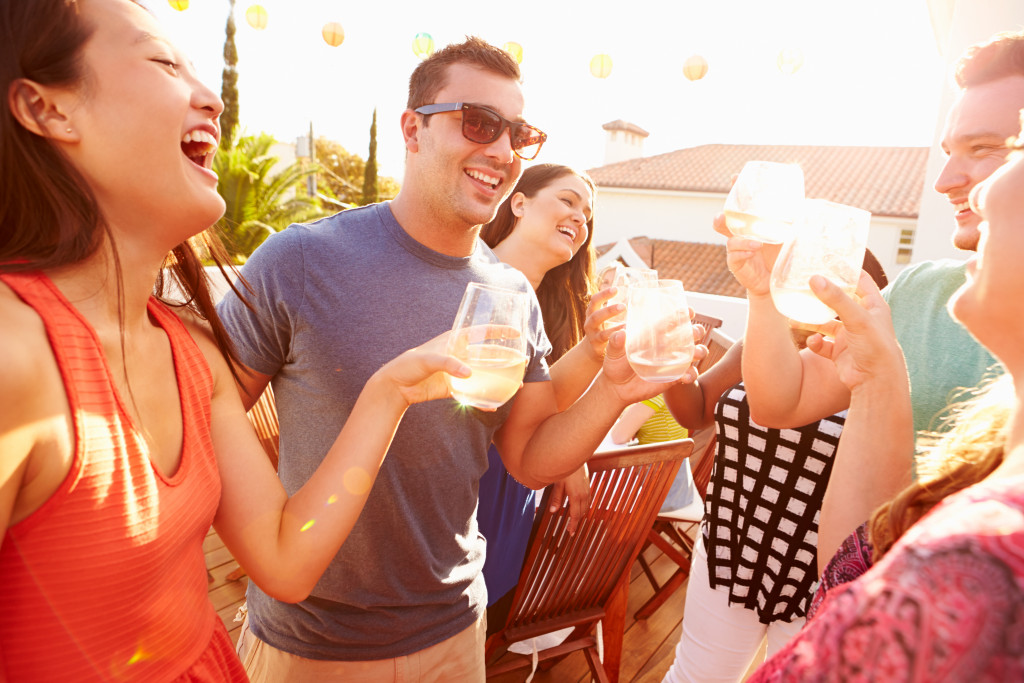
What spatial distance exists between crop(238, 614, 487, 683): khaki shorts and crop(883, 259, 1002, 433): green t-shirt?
161 centimetres

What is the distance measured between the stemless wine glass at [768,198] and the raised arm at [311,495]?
1.06 m

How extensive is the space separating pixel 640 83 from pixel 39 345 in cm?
1152

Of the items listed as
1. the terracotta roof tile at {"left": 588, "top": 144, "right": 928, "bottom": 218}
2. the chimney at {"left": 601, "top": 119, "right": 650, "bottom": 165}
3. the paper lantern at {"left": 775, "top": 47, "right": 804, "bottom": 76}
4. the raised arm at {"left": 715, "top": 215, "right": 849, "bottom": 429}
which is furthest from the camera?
the chimney at {"left": 601, "top": 119, "right": 650, "bottom": 165}

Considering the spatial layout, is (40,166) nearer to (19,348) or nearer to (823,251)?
(19,348)

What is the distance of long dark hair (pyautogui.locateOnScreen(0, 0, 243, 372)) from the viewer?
97 centimetres

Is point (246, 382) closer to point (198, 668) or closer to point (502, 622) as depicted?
point (198, 668)

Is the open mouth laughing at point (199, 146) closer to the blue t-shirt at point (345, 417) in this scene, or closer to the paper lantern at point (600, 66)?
the blue t-shirt at point (345, 417)

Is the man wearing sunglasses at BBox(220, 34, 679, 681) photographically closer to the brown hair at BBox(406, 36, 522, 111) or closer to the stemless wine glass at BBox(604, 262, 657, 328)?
the brown hair at BBox(406, 36, 522, 111)

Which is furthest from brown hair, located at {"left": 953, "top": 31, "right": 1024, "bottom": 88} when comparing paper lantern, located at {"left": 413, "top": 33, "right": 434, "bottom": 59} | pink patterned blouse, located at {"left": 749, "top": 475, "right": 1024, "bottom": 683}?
paper lantern, located at {"left": 413, "top": 33, "right": 434, "bottom": 59}

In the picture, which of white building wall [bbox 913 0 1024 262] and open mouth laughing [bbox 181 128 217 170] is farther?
white building wall [bbox 913 0 1024 262]

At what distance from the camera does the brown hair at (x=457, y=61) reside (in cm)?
200

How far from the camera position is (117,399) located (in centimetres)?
104

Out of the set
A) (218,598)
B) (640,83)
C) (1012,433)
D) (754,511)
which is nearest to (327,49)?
(640,83)

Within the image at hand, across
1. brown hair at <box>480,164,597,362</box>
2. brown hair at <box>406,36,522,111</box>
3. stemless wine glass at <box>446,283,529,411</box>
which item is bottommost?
brown hair at <box>480,164,597,362</box>
